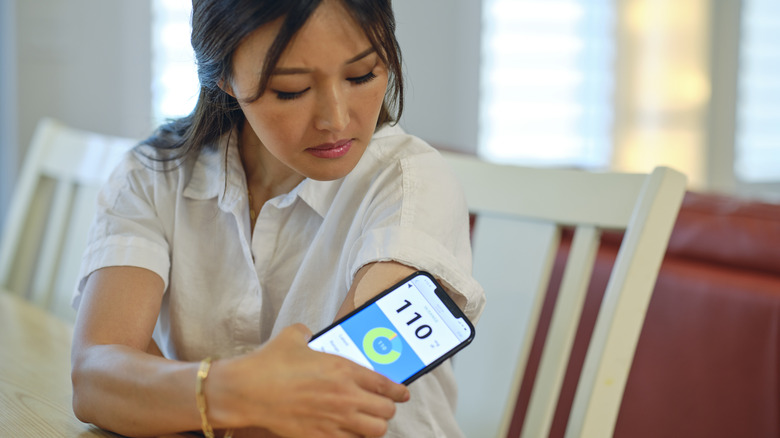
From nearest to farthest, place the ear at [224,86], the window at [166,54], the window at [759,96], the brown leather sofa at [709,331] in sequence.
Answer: the ear at [224,86], the brown leather sofa at [709,331], the window at [166,54], the window at [759,96]

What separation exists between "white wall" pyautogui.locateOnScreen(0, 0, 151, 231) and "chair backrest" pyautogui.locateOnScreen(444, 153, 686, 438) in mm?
2153

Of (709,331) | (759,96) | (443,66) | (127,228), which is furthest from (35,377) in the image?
(759,96)

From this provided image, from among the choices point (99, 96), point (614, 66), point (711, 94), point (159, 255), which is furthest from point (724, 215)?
point (711, 94)

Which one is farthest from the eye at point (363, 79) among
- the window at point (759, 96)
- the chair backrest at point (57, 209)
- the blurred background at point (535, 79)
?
the window at point (759, 96)

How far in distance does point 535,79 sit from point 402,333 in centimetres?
323

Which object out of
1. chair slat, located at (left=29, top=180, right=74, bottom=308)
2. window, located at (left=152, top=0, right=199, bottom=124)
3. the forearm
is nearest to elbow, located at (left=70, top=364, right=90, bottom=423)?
the forearm

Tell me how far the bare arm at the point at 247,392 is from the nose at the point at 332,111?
0.61 feet

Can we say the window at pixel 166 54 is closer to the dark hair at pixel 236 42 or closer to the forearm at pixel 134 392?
the dark hair at pixel 236 42

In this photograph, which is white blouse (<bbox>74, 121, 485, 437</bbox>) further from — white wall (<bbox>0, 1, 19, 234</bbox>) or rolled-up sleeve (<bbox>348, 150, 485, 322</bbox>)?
white wall (<bbox>0, 1, 19, 234</bbox>)

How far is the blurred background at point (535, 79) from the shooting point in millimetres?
2639

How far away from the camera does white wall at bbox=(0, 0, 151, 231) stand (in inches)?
101

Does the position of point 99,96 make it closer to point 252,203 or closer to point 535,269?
point 252,203

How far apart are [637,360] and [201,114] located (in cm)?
82

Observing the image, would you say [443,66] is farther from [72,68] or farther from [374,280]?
[374,280]
